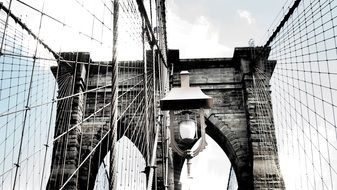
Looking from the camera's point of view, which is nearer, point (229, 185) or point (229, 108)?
point (229, 108)

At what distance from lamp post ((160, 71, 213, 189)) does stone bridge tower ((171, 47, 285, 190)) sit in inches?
203

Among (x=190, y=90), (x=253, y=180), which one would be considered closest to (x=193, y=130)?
(x=190, y=90)

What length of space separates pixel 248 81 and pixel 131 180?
479 centimetres

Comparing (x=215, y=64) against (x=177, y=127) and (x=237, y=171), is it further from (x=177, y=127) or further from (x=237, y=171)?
(x=177, y=127)

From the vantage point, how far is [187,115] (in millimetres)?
2568

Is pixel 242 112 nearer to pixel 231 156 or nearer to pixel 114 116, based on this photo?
pixel 231 156

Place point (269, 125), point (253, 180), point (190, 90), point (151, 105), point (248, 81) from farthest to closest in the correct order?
point (248, 81), point (269, 125), point (253, 180), point (151, 105), point (190, 90)

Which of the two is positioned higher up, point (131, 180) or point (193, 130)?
point (193, 130)

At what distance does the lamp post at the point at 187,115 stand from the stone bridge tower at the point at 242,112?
16.9 feet

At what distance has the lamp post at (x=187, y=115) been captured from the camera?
8.23ft

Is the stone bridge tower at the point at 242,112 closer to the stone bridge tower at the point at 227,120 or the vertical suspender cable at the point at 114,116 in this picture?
the stone bridge tower at the point at 227,120

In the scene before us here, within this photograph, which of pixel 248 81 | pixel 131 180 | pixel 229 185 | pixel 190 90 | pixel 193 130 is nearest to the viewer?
pixel 193 130

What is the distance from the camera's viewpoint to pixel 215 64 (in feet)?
29.7

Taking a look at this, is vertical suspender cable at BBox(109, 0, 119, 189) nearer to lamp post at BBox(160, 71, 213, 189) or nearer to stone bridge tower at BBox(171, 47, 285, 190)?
lamp post at BBox(160, 71, 213, 189)
